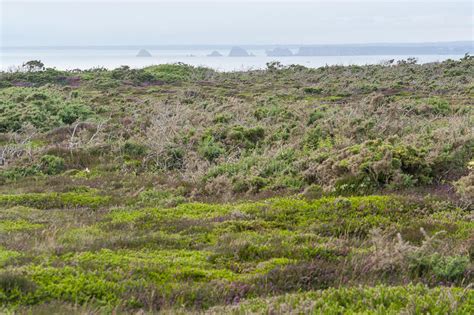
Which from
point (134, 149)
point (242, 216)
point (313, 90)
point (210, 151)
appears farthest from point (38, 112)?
point (313, 90)

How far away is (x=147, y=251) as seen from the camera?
7.81 meters

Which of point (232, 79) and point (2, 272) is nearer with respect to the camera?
point (2, 272)

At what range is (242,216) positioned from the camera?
977cm

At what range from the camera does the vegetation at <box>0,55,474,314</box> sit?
5.94 meters

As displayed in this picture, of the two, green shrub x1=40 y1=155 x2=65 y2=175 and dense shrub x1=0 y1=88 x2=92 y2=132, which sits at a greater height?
dense shrub x1=0 y1=88 x2=92 y2=132

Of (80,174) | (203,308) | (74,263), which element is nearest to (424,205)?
(203,308)

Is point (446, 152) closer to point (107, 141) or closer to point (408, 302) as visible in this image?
point (408, 302)

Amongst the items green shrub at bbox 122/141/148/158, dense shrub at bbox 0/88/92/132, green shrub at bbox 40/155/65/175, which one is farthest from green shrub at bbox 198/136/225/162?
dense shrub at bbox 0/88/92/132

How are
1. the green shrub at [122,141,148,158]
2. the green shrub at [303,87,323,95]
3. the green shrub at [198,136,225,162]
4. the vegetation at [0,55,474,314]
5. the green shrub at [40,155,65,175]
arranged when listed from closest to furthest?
the vegetation at [0,55,474,314]
the green shrub at [40,155,65,175]
the green shrub at [198,136,225,162]
the green shrub at [122,141,148,158]
the green shrub at [303,87,323,95]

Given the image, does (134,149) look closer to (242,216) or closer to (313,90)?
(242,216)

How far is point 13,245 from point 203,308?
11.6 feet

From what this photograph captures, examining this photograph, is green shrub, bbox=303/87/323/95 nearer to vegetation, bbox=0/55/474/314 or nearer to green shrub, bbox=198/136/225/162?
vegetation, bbox=0/55/474/314

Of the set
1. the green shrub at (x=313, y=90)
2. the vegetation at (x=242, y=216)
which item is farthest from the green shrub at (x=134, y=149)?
the green shrub at (x=313, y=90)

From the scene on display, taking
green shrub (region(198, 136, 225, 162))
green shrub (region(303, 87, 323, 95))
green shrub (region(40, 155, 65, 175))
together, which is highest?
green shrub (region(303, 87, 323, 95))
